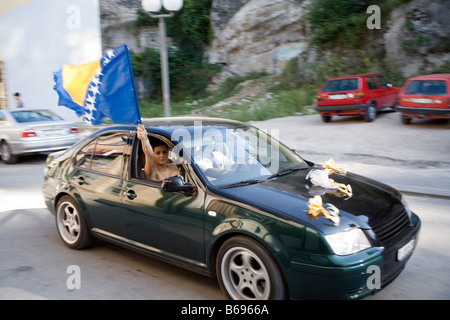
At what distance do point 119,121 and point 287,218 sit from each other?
96.6 inches

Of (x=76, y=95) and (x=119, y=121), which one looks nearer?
(x=119, y=121)

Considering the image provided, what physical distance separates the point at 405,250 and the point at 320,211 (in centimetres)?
88

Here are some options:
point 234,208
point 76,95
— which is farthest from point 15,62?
point 234,208

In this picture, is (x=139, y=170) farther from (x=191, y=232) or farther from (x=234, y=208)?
(x=234, y=208)

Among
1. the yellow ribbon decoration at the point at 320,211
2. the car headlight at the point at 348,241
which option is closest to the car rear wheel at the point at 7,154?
the yellow ribbon decoration at the point at 320,211

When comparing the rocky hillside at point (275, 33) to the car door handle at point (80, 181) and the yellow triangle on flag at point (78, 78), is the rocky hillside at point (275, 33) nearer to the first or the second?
the yellow triangle on flag at point (78, 78)

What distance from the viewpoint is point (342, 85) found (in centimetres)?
1628

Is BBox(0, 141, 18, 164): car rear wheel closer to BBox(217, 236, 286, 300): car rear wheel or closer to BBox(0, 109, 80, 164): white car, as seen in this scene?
BBox(0, 109, 80, 164): white car

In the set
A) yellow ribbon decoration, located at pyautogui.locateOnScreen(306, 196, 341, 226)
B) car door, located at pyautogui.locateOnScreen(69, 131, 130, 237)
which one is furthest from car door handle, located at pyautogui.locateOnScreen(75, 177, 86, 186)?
yellow ribbon decoration, located at pyautogui.locateOnScreen(306, 196, 341, 226)

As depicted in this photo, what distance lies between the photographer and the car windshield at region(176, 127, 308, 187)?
4.17 m

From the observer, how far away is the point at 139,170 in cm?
466

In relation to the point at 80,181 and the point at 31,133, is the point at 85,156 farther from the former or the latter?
the point at 31,133

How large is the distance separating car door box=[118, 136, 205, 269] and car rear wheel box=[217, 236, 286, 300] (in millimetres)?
271
